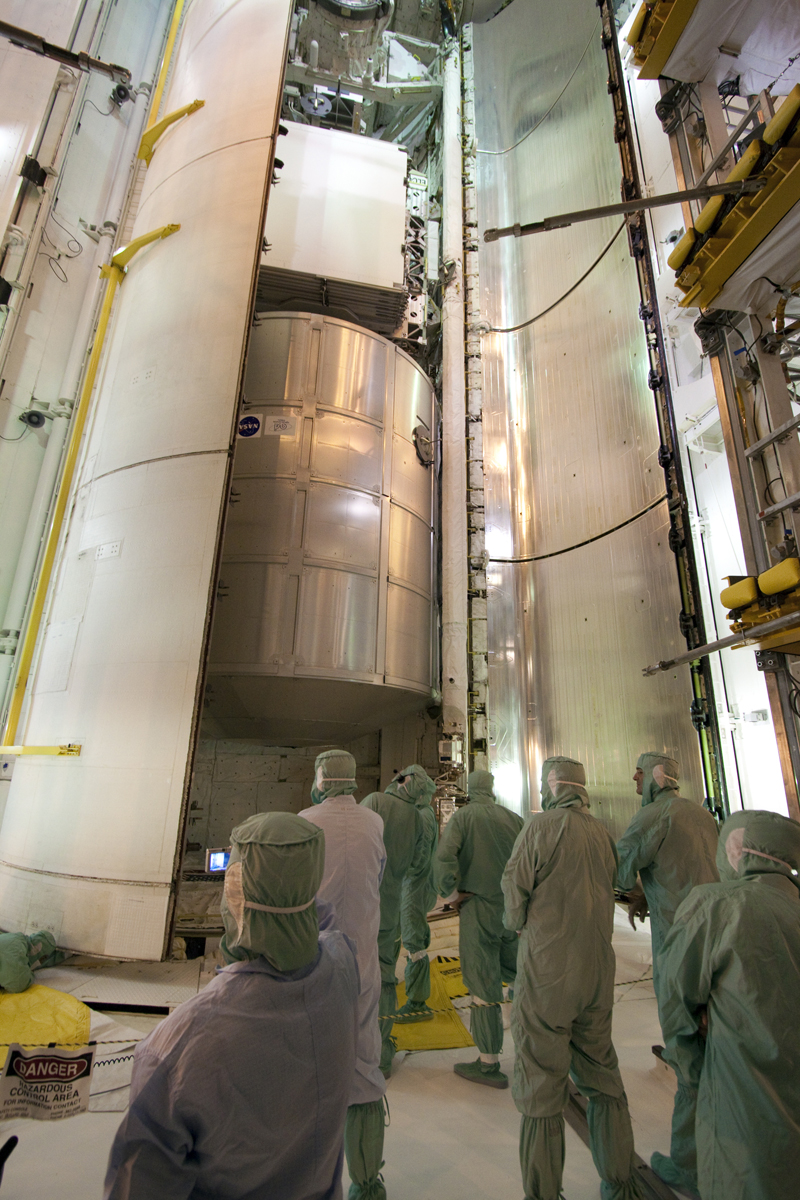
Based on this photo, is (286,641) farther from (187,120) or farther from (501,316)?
(501,316)

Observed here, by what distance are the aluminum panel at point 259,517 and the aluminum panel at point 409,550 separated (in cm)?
119

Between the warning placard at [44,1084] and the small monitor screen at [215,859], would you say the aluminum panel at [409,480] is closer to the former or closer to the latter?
the small monitor screen at [215,859]

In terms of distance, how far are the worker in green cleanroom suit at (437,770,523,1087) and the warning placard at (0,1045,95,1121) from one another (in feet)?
8.04

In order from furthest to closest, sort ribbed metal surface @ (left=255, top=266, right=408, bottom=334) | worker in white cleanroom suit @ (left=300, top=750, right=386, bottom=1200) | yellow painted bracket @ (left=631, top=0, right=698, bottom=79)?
ribbed metal surface @ (left=255, top=266, right=408, bottom=334), yellow painted bracket @ (left=631, top=0, right=698, bottom=79), worker in white cleanroom suit @ (left=300, top=750, right=386, bottom=1200)

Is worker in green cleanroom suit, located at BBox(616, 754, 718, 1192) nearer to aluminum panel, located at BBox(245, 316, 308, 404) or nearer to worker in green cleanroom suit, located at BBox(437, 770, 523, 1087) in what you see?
A: worker in green cleanroom suit, located at BBox(437, 770, 523, 1087)

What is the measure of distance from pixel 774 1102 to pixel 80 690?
448 cm

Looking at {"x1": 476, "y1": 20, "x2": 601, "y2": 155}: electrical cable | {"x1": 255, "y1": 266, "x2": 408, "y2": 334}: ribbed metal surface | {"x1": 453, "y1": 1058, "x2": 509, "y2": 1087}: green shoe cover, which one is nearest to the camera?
{"x1": 453, "y1": 1058, "x2": 509, "y2": 1087}: green shoe cover

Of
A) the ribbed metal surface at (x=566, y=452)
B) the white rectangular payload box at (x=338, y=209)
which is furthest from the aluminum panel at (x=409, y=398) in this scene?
the ribbed metal surface at (x=566, y=452)

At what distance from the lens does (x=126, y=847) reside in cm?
393

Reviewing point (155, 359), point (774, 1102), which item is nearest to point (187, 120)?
point (155, 359)

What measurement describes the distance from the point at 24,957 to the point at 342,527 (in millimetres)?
4263

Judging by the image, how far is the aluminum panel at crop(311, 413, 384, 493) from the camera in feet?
20.7

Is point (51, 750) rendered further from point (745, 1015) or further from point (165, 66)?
point (165, 66)

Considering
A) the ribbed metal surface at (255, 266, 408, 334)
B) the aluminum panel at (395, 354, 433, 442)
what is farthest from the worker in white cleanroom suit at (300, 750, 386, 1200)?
the ribbed metal surface at (255, 266, 408, 334)
